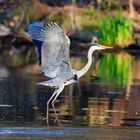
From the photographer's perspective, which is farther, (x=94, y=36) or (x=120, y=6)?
(x=120, y=6)

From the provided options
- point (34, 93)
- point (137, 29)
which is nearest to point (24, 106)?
point (34, 93)

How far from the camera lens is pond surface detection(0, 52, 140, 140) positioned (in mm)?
11359

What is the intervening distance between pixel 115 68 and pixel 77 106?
10.1 meters

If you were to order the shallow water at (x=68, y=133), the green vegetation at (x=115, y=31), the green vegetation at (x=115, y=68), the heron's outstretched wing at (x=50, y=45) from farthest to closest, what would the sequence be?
the green vegetation at (x=115, y=31)
the green vegetation at (x=115, y=68)
the heron's outstretched wing at (x=50, y=45)
the shallow water at (x=68, y=133)

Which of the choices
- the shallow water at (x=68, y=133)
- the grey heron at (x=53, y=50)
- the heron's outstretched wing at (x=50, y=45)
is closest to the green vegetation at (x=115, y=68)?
the grey heron at (x=53, y=50)

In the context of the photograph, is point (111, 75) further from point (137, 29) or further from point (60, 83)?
point (137, 29)

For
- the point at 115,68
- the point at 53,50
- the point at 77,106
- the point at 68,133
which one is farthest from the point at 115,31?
the point at 68,133

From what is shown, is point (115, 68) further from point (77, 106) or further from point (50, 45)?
point (50, 45)

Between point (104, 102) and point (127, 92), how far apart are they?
2223mm

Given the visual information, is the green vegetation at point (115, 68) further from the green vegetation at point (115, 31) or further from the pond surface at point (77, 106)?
the green vegetation at point (115, 31)

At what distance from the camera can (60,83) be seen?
551 inches

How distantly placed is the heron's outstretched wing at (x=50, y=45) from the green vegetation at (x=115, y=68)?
6.57m

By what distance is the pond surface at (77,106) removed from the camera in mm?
11359

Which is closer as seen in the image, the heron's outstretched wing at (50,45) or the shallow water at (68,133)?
the shallow water at (68,133)
